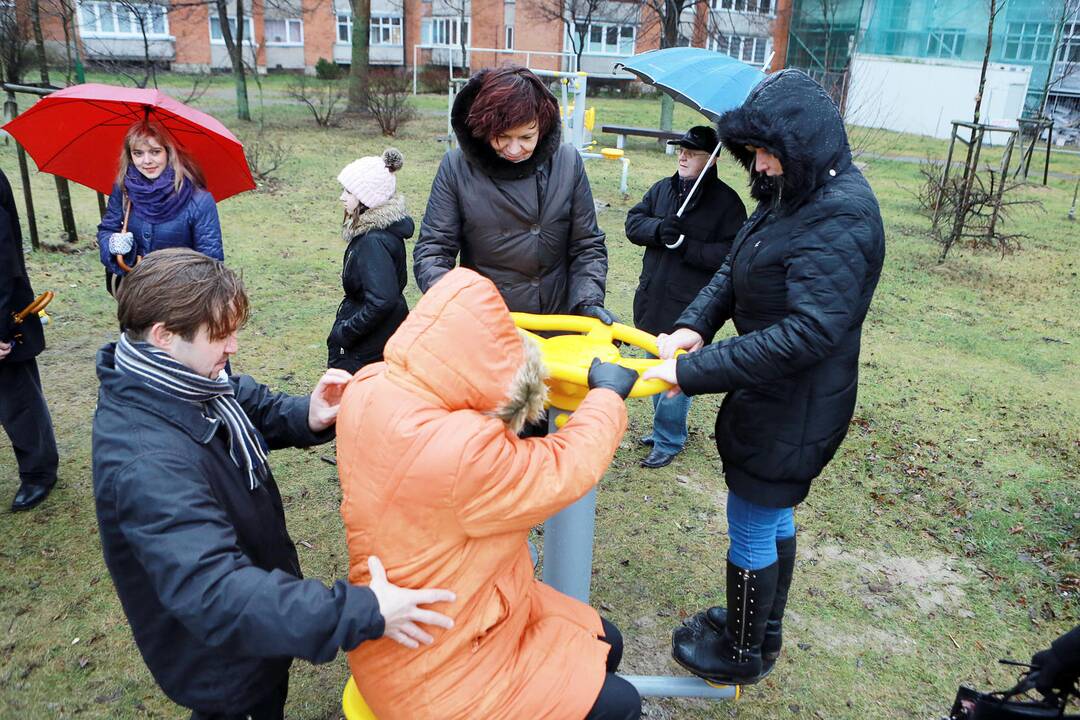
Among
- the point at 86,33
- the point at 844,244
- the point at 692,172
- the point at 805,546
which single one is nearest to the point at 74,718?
the point at 844,244

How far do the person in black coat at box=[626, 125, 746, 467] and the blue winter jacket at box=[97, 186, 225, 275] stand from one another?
6.90ft

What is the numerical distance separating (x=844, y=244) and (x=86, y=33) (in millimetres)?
37474

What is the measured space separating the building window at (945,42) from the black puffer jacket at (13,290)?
106 ft

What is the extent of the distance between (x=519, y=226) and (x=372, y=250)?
36.7 inches

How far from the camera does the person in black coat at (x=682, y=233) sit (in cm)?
397

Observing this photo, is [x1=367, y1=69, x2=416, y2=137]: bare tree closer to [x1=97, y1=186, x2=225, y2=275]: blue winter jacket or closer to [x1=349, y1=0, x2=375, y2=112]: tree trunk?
[x1=349, y1=0, x2=375, y2=112]: tree trunk

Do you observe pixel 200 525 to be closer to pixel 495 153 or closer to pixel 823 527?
pixel 495 153

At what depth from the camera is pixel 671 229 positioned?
13.3 feet

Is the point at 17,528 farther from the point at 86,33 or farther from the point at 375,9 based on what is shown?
the point at 375,9

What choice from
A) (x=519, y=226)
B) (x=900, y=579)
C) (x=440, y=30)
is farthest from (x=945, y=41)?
(x=519, y=226)

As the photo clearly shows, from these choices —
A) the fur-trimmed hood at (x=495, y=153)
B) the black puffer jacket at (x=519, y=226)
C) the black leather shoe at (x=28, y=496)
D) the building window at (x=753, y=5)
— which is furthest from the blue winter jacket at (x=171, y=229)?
the building window at (x=753, y=5)

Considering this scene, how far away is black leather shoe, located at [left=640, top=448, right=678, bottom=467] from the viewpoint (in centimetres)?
445

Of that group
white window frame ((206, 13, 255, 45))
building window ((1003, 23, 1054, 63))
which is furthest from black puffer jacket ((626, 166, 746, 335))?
white window frame ((206, 13, 255, 45))

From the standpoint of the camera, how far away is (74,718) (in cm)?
257
